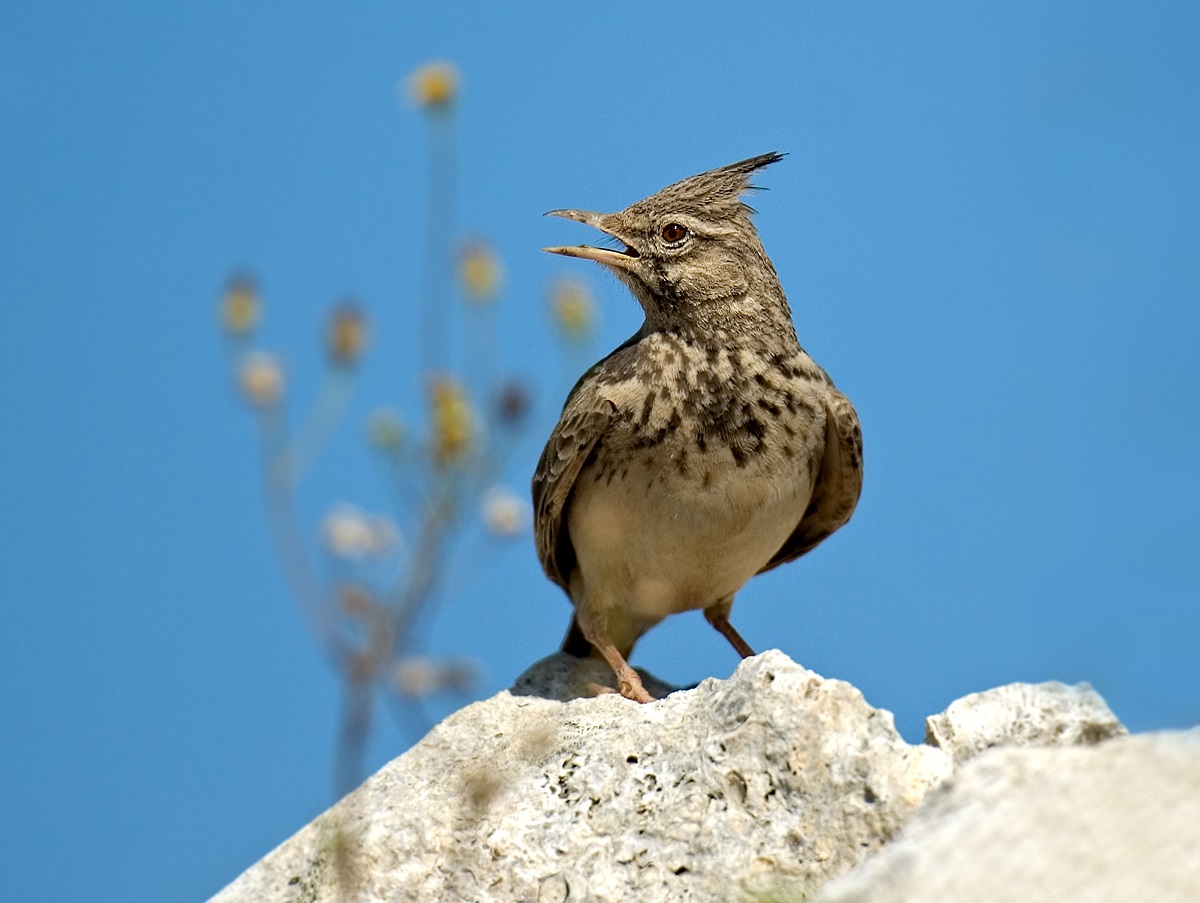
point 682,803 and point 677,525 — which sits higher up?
point 677,525

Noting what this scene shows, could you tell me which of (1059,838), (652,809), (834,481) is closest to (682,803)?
(652,809)

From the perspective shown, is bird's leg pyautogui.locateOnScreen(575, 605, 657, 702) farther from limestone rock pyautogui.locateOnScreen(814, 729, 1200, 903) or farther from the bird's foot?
limestone rock pyautogui.locateOnScreen(814, 729, 1200, 903)

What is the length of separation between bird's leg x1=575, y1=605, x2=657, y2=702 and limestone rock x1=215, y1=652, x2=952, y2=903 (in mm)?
1255

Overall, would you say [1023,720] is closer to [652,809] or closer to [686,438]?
[652,809]

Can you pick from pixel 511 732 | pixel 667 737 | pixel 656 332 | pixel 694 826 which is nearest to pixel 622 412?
pixel 656 332

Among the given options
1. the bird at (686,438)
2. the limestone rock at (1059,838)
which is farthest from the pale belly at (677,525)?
the limestone rock at (1059,838)

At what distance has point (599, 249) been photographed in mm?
8516

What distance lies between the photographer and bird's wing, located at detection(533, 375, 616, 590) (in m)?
8.19

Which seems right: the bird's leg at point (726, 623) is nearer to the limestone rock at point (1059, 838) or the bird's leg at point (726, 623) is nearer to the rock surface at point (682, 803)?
the rock surface at point (682, 803)

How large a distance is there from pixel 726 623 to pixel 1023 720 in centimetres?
377

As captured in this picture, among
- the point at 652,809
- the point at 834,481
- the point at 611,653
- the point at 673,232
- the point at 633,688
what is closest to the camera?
the point at 652,809

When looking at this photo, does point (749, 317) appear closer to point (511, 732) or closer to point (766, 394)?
point (766, 394)

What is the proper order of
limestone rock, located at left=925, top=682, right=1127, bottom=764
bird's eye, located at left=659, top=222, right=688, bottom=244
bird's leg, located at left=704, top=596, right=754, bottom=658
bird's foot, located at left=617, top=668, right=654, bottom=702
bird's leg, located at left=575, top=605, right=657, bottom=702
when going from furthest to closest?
1. bird's leg, located at left=704, top=596, right=754, bottom=658
2. bird's eye, located at left=659, top=222, right=688, bottom=244
3. bird's leg, located at left=575, top=605, right=657, bottom=702
4. bird's foot, located at left=617, top=668, right=654, bottom=702
5. limestone rock, located at left=925, top=682, right=1127, bottom=764

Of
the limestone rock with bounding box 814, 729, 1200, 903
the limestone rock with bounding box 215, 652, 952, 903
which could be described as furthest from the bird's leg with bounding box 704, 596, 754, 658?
the limestone rock with bounding box 814, 729, 1200, 903
